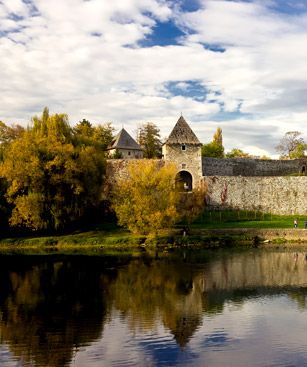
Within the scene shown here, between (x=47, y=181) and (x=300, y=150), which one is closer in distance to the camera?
(x=47, y=181)

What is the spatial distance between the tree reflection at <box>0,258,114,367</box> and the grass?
1486 centimetres

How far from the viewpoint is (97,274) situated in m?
25.0

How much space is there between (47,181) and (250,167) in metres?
24.3

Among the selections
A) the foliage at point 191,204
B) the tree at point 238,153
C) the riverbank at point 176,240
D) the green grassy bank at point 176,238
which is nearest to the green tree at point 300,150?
the tree at point 238,153

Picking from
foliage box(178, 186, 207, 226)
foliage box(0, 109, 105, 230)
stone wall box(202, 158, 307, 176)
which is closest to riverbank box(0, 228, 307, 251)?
foliage box(0, 109, 105, 230)

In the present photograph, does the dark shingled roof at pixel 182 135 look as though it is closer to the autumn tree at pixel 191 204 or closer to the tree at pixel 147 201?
the autumn tree at pixel 191 204

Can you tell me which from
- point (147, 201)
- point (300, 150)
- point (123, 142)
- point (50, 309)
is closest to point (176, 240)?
point (147, 201)

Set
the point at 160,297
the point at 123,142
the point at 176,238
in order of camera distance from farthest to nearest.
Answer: the point at 123,142 → the point at 176,238 → the point at 160,297

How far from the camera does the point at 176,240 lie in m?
35.2

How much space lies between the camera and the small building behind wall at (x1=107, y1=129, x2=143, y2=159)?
5491 centimetres

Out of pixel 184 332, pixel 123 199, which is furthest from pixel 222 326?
pixel 123 199

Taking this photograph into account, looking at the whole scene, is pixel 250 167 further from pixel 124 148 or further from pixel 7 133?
pixel 7 133

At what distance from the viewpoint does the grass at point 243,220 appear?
39.2 m

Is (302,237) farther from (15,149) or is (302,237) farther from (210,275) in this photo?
(15,149)
